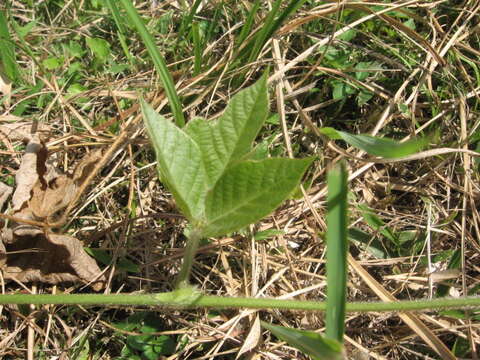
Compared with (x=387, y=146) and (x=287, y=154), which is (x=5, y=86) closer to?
(x=287, y=154)

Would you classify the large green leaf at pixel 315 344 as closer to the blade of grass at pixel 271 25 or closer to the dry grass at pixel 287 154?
the dry grass at pixel 287 154

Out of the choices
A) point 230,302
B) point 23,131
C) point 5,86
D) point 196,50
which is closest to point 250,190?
point 230,302

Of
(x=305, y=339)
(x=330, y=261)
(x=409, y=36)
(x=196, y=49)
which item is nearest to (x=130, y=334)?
(x=305, y=339)

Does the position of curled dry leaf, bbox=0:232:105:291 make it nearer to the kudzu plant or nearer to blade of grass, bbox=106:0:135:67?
the kudzu plant

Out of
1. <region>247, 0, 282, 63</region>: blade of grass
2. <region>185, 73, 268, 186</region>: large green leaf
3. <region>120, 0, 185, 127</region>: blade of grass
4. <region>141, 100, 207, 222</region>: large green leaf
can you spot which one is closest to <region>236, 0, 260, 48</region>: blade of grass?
<region>247, 0, 282, 63</region>: blade of grass

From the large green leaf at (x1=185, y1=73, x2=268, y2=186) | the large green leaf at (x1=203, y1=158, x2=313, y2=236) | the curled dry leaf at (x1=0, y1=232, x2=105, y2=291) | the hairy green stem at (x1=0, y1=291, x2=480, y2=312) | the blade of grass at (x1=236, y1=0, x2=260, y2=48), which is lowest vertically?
the curled dry leaf at (x1=0, y1=232, x2=105, y2=291)

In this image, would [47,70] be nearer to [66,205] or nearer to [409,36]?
[66,205]
